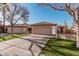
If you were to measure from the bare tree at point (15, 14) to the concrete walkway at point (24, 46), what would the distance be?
37 centimetres

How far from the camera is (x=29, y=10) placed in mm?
3768

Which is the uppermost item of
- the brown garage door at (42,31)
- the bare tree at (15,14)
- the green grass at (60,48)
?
the bare tree at (15,14)

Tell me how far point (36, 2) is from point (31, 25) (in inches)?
17.9

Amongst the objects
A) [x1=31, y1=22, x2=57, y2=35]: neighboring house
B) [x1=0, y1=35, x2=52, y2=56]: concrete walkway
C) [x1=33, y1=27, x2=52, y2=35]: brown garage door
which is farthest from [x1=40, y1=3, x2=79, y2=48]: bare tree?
[x1=0, y1=35, x2=52, y2=56]: concrete walkway

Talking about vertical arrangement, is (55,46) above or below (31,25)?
below

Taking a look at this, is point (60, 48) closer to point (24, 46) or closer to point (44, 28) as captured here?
point (44, 28)

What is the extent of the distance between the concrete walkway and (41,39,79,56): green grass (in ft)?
0.38

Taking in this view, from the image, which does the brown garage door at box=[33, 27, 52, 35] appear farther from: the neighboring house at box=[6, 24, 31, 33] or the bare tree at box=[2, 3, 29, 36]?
the bare tree at box=[2, 3, 29, 36]

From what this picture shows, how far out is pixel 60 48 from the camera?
12.2ft

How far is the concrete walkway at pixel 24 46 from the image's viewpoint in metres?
3.70

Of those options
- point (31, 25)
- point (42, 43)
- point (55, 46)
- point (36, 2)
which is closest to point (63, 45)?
point (55, 46)

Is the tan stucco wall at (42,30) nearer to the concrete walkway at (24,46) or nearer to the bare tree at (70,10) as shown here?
the concrete walkway at (24,46)

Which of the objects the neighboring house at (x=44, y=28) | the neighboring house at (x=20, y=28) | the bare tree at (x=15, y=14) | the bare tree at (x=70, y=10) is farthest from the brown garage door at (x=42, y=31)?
the bare tree at (x=70, y=10)

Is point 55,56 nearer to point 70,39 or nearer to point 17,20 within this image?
point 70,39
